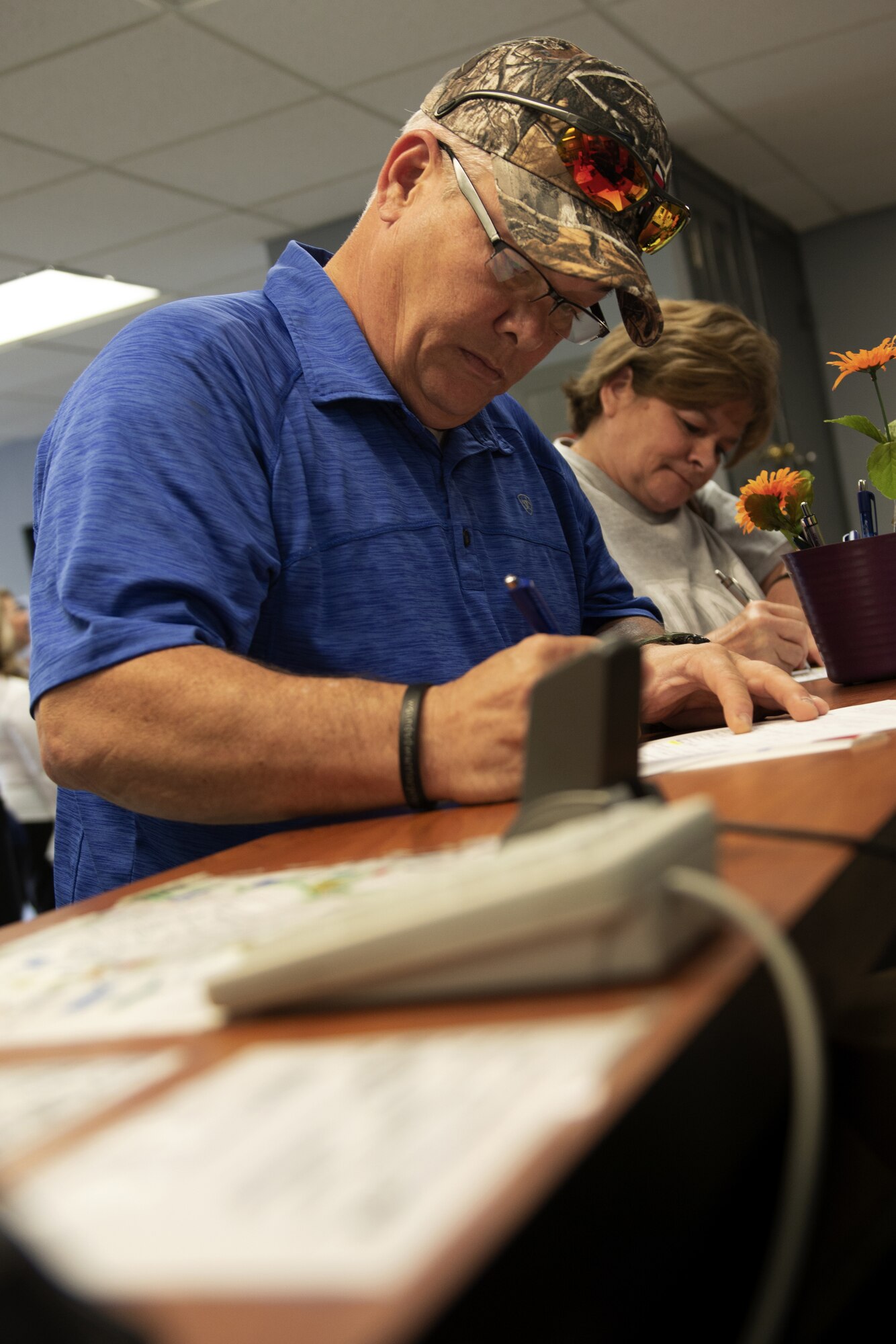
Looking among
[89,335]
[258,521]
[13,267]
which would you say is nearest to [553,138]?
[258,521]

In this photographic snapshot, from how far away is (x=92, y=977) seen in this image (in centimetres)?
45

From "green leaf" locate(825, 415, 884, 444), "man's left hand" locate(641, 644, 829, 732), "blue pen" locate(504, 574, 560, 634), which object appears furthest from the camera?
"green leaf" locate(825, 415, 884, 444)

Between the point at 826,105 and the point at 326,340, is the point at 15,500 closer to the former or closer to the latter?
the point at 826,105

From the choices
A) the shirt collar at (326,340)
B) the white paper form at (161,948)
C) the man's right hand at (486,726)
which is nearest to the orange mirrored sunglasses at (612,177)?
the shirt collar at (326,340)

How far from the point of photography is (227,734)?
752mm

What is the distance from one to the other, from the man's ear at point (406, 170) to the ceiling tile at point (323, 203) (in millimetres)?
2981

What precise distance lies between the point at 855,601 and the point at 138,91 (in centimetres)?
257

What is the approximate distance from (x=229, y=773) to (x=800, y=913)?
457mm

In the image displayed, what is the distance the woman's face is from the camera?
6.91 feet

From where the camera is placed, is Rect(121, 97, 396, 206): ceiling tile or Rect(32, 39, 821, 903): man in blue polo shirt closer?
Rect(32, 39, 821, 903): man in blue polo shirt

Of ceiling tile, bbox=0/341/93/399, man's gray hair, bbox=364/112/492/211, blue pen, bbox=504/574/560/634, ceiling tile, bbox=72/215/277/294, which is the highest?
ceiling tile, bbox=72/215/277/294

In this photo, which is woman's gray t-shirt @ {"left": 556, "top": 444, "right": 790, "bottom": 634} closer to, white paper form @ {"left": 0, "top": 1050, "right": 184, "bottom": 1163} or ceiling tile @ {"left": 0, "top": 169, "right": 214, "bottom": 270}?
white paper form @ {"left": 0, "top": 1050, "right": 184, "bottom": 1163}

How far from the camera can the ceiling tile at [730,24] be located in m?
3.05

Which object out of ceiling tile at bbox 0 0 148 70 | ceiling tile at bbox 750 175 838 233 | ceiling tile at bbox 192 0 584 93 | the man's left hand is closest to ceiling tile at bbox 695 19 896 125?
ceiling tile at bbox 750 175 838 233
